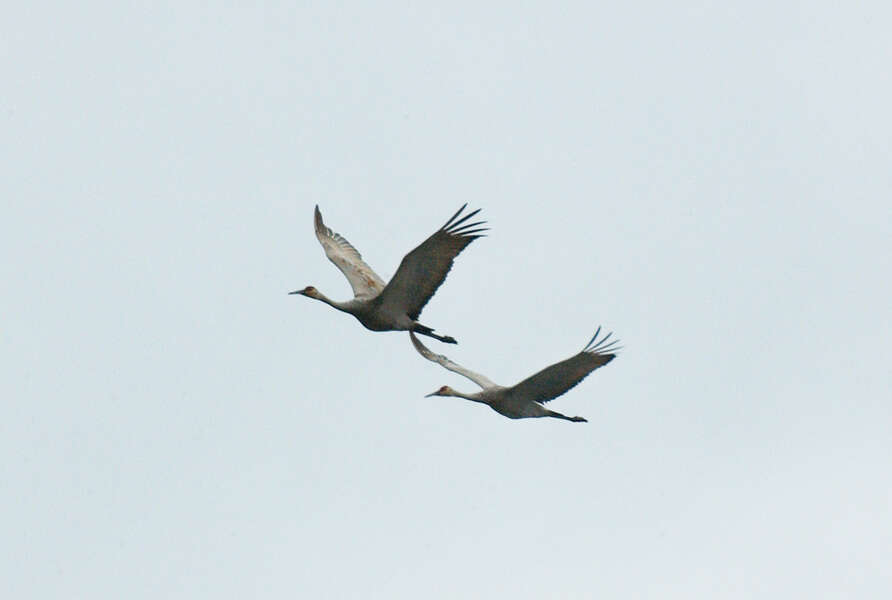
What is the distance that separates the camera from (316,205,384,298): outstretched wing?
100 feet

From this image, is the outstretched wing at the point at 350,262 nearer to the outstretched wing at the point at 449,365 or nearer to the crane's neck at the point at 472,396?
the outstretched wing at the point at 449,365

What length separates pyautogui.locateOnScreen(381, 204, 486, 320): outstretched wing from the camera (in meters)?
26.0

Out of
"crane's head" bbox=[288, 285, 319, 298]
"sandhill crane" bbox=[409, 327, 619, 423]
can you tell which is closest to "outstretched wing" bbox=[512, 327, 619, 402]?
"sandhill crane" bbox=[409, 327, 619, 423]

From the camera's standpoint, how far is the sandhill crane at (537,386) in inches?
1040

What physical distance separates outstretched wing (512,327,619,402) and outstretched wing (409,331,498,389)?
105 centimetres

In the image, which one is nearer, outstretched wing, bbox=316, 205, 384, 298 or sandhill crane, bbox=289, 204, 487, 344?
sandhill crane, bbox=289, 204, 487, 344

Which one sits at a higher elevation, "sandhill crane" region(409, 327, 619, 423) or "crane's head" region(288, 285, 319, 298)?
"crane's head" region(288, 285, 319, 298)

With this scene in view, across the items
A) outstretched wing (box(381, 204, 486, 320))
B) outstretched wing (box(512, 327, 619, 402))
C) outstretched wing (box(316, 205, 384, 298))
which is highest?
outstretched wing (box(316, 205, 384, 298))

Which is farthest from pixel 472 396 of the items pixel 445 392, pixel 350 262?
pixel 350 262

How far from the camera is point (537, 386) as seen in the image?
89.4 ft

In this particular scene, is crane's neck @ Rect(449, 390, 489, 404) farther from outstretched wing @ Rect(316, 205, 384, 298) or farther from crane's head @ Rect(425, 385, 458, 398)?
outstretched wing @ Rect(316, 205, 384, 298)

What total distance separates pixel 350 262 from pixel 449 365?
331 centimetres

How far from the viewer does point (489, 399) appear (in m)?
28.0

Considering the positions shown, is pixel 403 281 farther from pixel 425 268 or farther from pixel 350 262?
pixel 350 262
